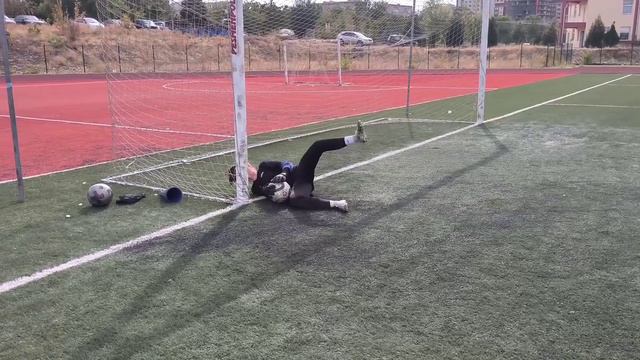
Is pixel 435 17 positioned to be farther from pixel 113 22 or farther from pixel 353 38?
pixel 113 22

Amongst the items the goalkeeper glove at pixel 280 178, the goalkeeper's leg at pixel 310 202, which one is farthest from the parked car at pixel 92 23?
the goalkeeper's leg at pixel 310 202

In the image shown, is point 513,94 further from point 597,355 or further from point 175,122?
point 597,355

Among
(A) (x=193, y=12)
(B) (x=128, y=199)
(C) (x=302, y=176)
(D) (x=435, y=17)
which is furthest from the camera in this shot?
(D) (x=435, y=17)

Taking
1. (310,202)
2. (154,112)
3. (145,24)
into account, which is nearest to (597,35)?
(154,112)

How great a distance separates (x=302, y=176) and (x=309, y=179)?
0.08 meters

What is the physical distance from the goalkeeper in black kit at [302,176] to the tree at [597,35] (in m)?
62.3

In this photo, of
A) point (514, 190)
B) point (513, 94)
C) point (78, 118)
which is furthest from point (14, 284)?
point (513, 94)

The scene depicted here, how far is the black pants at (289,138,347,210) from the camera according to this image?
5.95 m

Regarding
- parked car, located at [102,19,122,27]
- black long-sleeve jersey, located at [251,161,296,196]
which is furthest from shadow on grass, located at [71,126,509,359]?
parked car, located at [102,19,122,27]

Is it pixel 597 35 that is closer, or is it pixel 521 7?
pixel 597 35

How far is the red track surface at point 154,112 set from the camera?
10016mm

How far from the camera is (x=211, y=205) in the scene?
20.4 ft

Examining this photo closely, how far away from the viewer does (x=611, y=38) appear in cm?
5922

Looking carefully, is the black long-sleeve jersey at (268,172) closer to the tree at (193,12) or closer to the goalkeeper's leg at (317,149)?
the goalkeeper's leg at (317,149)
